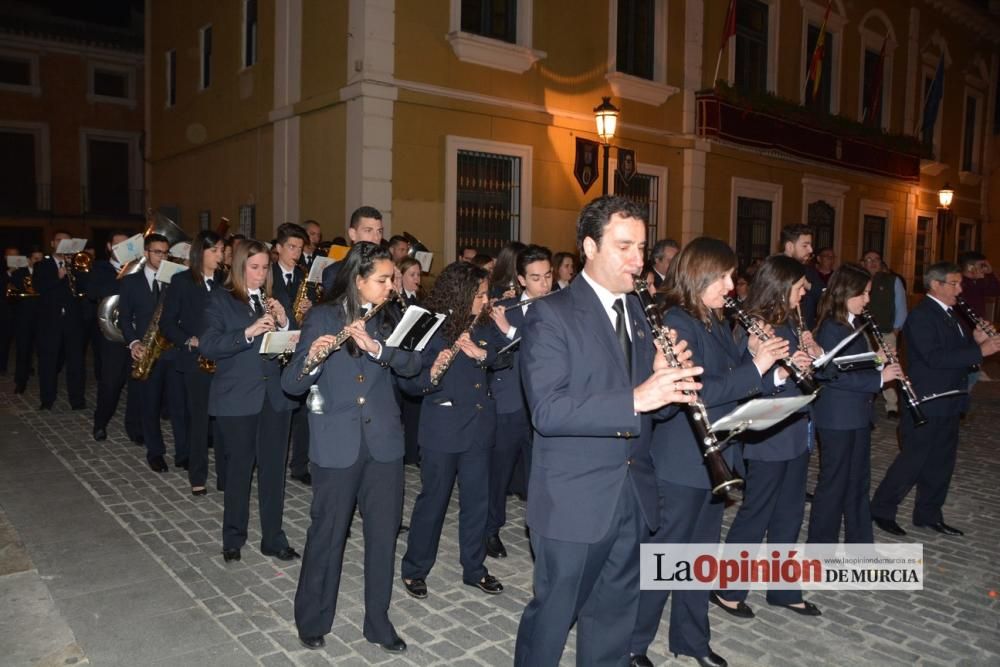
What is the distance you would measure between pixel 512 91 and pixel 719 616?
11.0 metres

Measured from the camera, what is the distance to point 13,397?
11.7 m

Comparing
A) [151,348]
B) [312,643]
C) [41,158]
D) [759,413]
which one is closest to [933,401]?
[759,413]

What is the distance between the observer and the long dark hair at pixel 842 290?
18.1 feet

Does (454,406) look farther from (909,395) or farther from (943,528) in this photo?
(943,528)

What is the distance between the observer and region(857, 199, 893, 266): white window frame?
2175 centimetres

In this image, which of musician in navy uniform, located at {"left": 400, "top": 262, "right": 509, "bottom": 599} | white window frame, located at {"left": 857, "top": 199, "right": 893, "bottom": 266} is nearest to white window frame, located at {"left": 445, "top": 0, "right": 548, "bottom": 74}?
musician in navy uniform, located at {"left": 400, "top": 262, "right": 509, "bottom": 599}

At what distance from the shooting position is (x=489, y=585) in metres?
5.12

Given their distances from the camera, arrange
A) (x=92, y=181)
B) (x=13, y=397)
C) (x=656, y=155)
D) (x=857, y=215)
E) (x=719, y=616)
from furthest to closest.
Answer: (x=92, y=181)
(x=857, y=215)
(x=656, y=155)
(x=13, y=397)
(x=719, y=616)

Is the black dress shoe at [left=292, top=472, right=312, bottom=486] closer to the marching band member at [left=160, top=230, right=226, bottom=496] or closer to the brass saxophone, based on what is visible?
the marching band member at [left=160, top=230, right=226, bottom=496]

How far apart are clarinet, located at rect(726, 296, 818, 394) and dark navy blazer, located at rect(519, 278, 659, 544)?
1.20 m

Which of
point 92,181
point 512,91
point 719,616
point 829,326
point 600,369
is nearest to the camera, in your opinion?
point 600,369

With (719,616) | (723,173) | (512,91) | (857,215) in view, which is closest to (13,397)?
(512,91)

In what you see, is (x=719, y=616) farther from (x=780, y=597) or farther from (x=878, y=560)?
(x=878, y=560)

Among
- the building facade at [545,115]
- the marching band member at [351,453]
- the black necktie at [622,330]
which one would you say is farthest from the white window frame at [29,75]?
the black necktie at [622,330]
